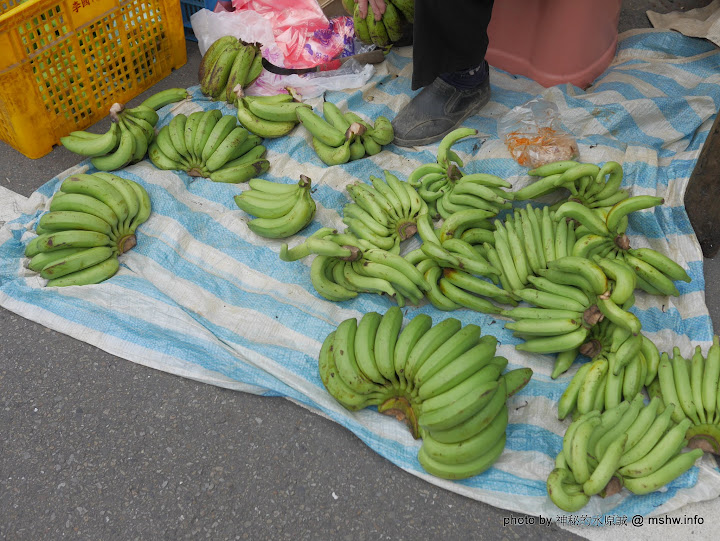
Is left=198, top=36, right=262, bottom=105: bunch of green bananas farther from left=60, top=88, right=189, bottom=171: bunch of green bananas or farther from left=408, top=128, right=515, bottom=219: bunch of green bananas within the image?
left=408, top=128, right=515, bottom=219: bunch of green bananas

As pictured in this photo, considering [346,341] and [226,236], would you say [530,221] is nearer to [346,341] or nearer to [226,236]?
[346,341]

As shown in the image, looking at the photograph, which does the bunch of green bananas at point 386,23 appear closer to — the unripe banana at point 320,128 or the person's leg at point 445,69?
the person's leg at point 445,69

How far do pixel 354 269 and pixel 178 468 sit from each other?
1.06m

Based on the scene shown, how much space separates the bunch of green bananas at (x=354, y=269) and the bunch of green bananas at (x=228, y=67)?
1546 millimetres

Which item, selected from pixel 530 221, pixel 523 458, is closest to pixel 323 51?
pixel 530 221

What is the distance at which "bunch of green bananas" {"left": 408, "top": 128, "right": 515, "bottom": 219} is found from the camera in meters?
2.81

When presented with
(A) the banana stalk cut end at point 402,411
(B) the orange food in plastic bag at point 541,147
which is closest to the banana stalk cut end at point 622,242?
(B) the orange food in plastic bag at point 541,147

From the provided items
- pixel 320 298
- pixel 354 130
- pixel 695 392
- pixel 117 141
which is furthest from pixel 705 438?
pixel 117 141

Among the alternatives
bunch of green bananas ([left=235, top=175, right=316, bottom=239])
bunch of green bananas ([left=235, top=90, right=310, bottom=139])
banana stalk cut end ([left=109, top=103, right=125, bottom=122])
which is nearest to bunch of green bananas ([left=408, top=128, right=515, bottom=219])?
bunch of green bananas ([left=235, top=175, right=316, bottom=239])

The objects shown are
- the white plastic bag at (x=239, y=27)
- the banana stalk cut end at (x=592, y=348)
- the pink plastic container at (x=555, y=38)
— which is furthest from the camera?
the white plastic bag at (x=239, y=27)

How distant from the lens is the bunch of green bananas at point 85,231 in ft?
9.18

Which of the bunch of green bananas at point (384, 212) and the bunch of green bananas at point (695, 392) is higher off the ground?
the bunch of green bananas at point (384, 212)

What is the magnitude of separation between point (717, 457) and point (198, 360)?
1.99 metres

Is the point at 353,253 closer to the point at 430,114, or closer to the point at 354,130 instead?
the point at 354,130
